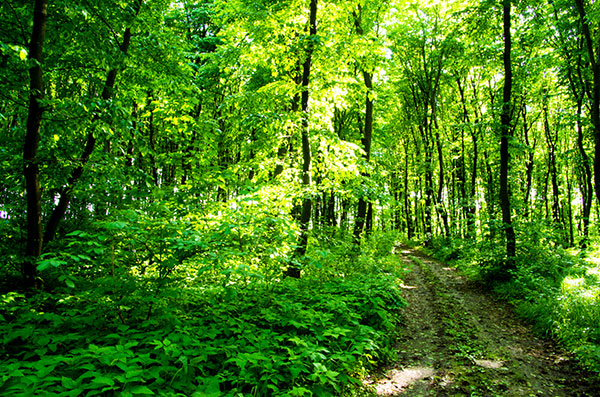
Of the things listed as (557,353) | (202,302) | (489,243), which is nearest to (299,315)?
(202,302)

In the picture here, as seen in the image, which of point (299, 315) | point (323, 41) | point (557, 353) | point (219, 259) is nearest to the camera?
point (219, 259)

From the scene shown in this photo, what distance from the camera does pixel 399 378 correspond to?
5.06 metres

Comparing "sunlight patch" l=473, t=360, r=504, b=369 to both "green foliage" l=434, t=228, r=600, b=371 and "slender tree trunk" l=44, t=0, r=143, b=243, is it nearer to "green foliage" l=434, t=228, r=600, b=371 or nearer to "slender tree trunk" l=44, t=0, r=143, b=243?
"green foliage" l=434, t=228, r=600, b=371

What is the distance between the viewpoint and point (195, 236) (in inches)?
164

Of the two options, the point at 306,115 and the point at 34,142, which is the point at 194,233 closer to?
the point at 34,142

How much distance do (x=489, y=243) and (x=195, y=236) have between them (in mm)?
12693

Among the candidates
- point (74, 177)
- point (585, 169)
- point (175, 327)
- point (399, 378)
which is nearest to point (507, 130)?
point (399, 378)

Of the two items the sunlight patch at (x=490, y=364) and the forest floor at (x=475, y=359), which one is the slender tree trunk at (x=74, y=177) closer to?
the forest floor at (x=475, y=359)

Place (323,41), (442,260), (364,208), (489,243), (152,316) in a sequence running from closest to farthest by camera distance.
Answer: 1. (152,316)
2. (323,41)
3. (489,243)
4. (364,208)
5. (442,260)

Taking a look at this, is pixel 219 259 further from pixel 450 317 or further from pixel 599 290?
pixel 599 290

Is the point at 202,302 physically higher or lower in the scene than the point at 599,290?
higher

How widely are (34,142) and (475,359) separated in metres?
8.52

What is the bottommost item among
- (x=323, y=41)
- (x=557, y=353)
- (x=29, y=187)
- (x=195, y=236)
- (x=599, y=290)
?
(x=557, y=353)

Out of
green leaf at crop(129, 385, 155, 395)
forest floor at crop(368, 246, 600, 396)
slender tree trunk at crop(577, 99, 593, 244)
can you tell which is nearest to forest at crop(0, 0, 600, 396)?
green leaf at crop(129, 385, 155, 395)
